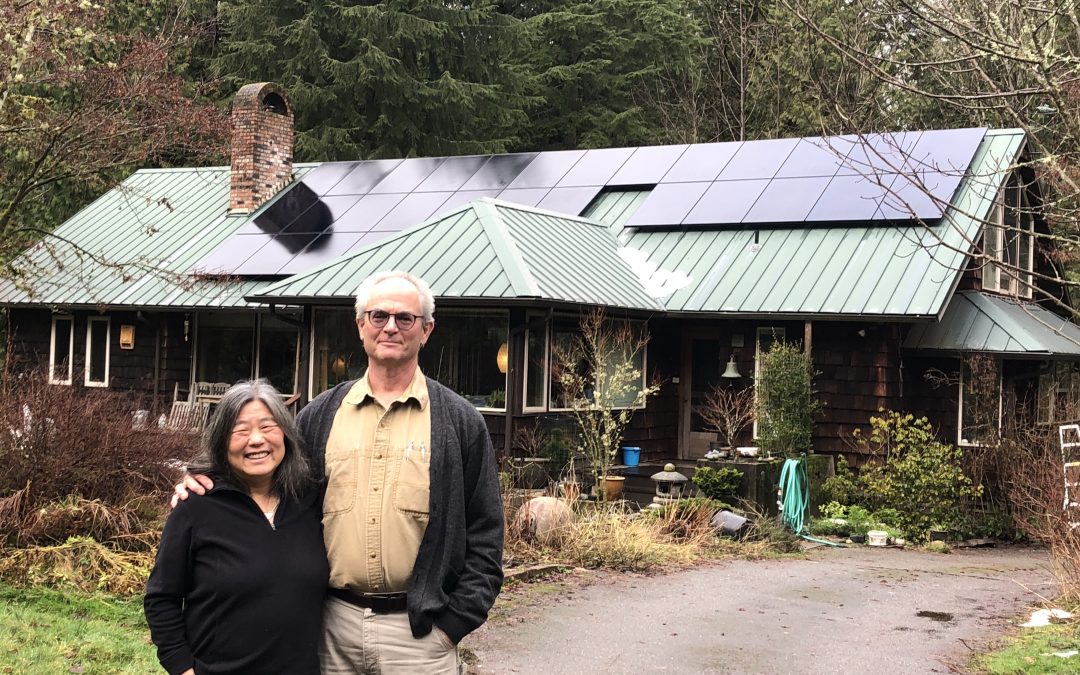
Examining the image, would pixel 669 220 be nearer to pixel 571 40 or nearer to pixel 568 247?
pixel 568 247

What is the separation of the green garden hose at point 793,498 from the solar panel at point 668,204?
5203mm

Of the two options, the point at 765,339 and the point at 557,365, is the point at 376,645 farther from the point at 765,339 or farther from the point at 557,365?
the point at 765,339

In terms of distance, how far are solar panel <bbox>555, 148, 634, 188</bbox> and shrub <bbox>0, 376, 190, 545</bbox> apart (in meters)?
11.4

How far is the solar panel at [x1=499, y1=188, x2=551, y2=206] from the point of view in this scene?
19.0m

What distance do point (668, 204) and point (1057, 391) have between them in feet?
20.8

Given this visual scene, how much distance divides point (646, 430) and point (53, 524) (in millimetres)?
9335

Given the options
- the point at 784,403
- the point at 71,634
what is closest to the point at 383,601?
the point at 71,634

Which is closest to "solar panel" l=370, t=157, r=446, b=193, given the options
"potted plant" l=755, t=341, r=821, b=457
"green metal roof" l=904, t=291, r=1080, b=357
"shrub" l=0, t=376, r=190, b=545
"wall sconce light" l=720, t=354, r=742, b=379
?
"wall sconce light" l=720, t=354, r=742, b=379

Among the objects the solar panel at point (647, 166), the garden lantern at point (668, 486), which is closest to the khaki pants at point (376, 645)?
the garden lantern at point (668, 486)

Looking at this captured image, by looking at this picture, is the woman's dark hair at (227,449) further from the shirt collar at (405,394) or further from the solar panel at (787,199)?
the solar panel at (787,199)

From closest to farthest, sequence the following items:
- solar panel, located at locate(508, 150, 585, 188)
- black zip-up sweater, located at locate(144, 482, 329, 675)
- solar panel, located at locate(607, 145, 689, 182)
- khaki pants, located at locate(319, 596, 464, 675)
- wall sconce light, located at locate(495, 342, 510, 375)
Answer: black zip-up sweater, located at locate(144, 482, 329, 675)
khaki pants, located at locate(319, 596, 464, 675)
wall sconce light, located at locate(495, 342, 510, 375)
solar panel, located at locate(607, 145, 689, 182)
solar panel, located at locate(508, 150, 585, 188)

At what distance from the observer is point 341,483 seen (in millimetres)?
3529

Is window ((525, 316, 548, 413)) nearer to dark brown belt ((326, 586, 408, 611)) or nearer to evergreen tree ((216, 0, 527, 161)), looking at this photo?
dark brown belt ((326, 586, 408, 611))

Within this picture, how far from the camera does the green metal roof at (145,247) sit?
59.6 ft
